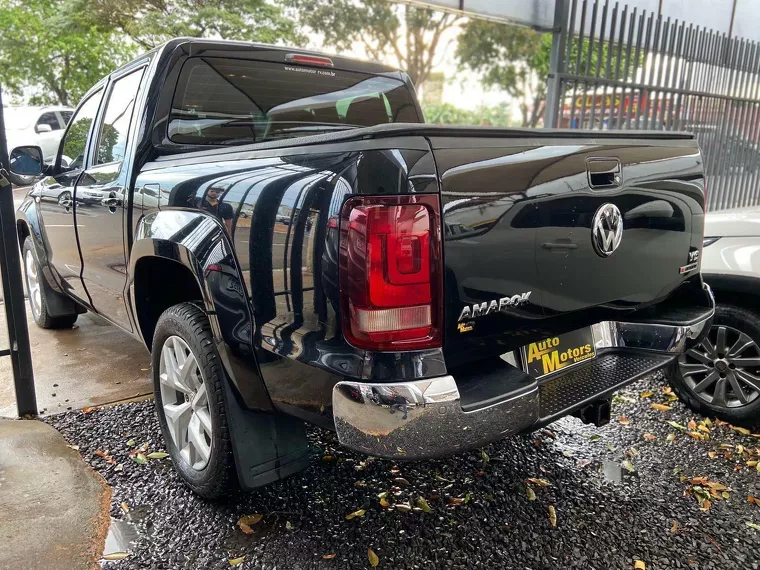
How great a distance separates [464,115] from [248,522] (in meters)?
31.2

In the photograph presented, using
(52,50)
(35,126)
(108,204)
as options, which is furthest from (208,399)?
(52,50)

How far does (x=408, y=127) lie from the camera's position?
169cm

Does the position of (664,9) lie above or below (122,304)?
above

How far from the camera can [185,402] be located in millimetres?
2588

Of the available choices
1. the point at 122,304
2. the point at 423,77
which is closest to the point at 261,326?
the point at 122,304

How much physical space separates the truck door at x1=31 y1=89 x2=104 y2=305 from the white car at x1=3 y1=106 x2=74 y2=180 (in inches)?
411

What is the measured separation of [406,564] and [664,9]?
31.6 ft

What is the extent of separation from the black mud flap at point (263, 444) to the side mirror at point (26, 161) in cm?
225

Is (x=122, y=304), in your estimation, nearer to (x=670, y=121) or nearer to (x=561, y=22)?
(x=561, y=22)

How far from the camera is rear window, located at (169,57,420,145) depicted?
2.93m

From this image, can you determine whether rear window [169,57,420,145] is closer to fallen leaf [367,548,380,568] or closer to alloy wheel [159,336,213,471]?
alloy wheel [159,336,213,471]

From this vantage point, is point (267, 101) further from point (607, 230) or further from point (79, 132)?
point (607, 230)

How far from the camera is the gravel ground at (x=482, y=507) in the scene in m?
2.25

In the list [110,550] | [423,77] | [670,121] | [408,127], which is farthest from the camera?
[423,77]
